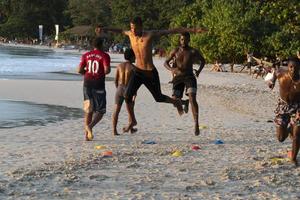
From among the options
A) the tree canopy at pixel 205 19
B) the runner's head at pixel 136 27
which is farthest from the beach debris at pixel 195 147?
the tree canopy at pixel 205 19

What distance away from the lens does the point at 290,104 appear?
7.52m

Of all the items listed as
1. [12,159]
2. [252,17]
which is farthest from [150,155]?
[252,17]

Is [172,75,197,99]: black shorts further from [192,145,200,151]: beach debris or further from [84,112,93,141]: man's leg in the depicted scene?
A: [84,112,93,141]: man's leg

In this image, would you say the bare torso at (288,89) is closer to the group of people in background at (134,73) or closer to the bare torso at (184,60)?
the group of people in background at (134,73)

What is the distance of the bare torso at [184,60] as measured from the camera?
975cm

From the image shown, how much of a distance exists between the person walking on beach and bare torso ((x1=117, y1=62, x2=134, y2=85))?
0.53 metres

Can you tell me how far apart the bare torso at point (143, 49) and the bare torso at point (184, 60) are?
49 centimetres

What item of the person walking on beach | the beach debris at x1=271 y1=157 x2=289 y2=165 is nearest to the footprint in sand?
the beach debris at x1=271 y1=157 x2=289 y2=165

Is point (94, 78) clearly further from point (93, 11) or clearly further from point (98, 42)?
point (93, 11)

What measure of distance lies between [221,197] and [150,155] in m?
2.31

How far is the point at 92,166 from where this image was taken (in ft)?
23.3

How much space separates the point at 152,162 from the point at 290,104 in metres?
1.84

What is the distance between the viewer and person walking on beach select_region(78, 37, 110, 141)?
9.17 meters

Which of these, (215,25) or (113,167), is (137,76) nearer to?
(113,167)
